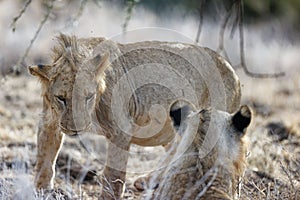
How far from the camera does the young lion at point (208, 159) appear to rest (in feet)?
13.8

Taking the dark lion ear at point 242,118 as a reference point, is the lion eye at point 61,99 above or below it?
below

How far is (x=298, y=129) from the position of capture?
8.35 metres

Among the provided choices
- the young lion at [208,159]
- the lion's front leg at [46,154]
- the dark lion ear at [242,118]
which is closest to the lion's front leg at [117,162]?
the lion's front leg at [46,154]

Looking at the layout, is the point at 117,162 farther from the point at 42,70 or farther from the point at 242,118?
the point at 242,118

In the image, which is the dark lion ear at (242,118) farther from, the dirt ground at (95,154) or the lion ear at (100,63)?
the lion ear at (100,63)

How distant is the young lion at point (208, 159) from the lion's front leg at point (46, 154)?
136 cm

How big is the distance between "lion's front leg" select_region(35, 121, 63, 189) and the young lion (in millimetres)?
1363

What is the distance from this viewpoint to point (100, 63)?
520 centimetres

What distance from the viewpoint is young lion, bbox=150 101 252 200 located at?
13.8 ft

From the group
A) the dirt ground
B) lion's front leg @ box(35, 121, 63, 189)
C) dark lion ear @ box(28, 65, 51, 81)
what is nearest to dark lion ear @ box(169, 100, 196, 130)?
the dirt ground

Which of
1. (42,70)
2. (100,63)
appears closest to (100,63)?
(100,63)

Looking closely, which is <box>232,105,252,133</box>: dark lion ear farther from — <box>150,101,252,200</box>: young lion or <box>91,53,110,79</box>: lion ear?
<box>91,53,110,79</box>: lion ear

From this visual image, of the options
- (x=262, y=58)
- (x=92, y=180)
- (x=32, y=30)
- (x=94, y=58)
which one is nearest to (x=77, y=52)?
(x=94, y=58)

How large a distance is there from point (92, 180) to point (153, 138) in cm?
88
